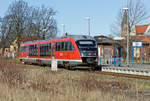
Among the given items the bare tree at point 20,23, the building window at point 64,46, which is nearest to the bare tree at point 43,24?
the bare tree at point 20,23

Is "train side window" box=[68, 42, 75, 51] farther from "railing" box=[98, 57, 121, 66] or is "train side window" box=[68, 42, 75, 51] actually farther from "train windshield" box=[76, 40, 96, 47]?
"railing" box=[98, 57, 121, 66]

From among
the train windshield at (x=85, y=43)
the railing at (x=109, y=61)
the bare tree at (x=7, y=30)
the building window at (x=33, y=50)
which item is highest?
the bare tree at (x=7, y=30)

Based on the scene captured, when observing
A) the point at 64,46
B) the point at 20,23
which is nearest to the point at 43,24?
the point at 20,23

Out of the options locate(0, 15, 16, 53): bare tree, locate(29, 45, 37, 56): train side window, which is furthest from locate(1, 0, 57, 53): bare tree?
locate(29, 45, 37, 56): train side window

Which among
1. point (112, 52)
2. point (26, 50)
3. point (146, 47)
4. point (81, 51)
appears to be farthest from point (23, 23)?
point (81, 51)

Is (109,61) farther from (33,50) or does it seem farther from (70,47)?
(33,50)

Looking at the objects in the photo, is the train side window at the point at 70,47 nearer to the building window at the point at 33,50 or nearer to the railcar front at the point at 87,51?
the railcar front at the point at 87,51

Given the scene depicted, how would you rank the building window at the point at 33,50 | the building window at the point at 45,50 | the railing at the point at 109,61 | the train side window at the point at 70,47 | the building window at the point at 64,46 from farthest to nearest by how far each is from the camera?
the building window at the point at 33,50
the railing at the point at 109,61
the building window at the point at 45,50
the building window at the point at 64,46
the train side window at the point at 70,47

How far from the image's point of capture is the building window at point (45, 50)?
97.4 feet

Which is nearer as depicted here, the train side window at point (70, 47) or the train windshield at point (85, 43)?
the train windshield at point (85, 43)

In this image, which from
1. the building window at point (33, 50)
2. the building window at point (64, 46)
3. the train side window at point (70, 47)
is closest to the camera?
Answer: the train side window at point (70, 47)

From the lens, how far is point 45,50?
31.0m

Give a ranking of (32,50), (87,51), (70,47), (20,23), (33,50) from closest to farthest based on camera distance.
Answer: (87,51)
(70,47)
(33,50)
(32,50)
(20,23)

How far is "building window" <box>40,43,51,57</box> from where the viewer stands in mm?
29681
